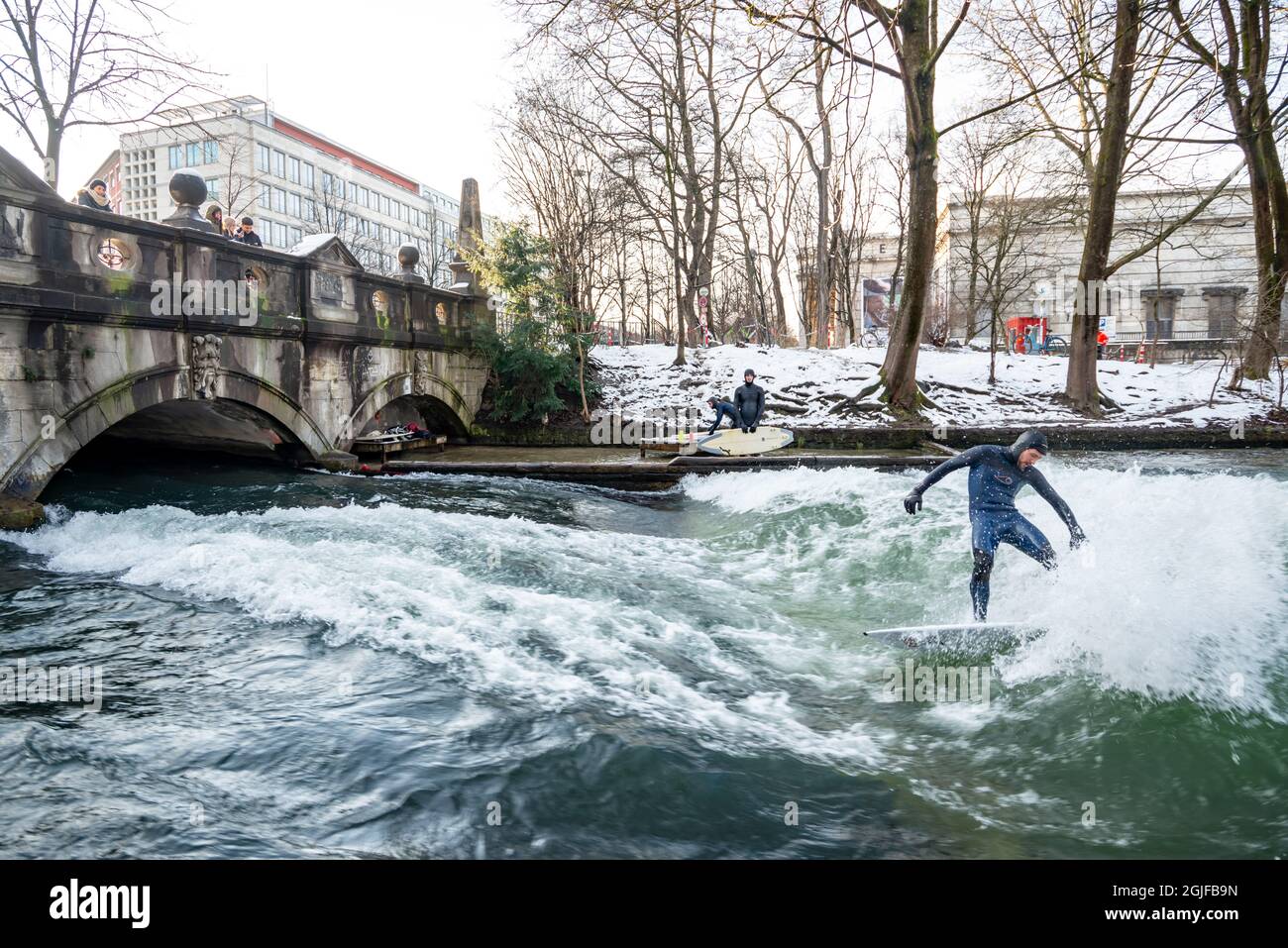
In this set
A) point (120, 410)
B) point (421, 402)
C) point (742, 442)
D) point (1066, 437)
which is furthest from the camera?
point (421, 402)

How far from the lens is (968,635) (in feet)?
21.7

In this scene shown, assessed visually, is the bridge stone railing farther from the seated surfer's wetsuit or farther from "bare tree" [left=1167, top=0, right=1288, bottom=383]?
"bare tree" [left=1167, top=0, right=1288, bottom=383]

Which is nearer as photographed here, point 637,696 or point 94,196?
point 637,696

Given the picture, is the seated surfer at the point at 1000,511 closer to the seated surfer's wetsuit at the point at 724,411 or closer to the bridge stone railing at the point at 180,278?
the seated surfer's wetsuit at the point at 724,411

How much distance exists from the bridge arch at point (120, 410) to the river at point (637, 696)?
78cm

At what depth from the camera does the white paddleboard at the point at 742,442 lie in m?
16.5

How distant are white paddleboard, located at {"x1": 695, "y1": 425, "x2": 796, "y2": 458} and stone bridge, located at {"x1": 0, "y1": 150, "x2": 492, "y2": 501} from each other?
295 inches

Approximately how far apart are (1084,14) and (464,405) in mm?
16708

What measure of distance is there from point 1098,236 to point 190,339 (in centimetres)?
2025

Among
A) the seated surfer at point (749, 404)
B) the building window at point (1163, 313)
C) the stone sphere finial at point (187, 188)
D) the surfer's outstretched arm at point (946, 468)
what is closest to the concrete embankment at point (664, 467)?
the seated surfer at point (749, 404)

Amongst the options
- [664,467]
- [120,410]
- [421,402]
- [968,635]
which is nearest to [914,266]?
[664,467]

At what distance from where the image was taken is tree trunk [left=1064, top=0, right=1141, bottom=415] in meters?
18.1

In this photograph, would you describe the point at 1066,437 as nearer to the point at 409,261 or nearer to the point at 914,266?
the point at 914,266
